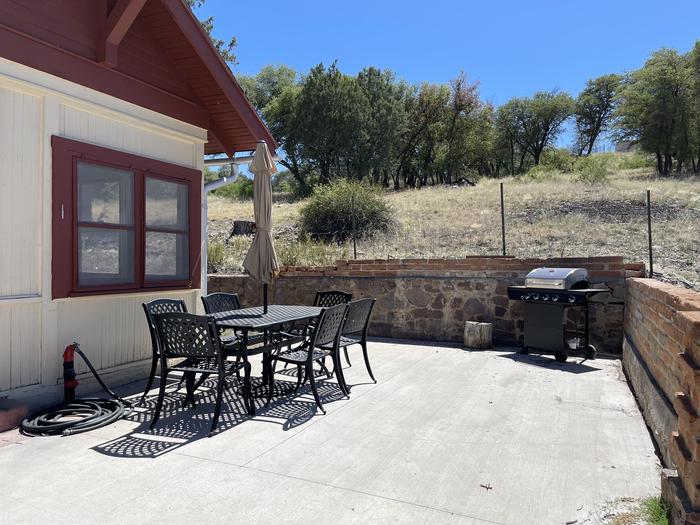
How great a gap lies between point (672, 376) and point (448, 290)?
489 centimetres

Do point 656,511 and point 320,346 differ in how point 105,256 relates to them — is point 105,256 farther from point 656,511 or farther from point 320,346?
point 656,511

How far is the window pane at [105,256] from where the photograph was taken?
4.89 meters

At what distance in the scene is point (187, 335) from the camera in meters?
4.10

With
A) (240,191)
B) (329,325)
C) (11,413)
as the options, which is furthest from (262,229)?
(240,191)

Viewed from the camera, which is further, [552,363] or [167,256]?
[552,363]

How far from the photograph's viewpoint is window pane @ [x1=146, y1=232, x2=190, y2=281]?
5.69 meters

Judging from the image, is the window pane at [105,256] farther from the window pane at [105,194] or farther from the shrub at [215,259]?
the shrub at [215,259]

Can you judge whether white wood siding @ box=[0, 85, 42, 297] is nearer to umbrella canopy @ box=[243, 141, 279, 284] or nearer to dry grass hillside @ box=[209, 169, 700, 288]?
umbrella canopy @ box=[243, 141, 279, 284]

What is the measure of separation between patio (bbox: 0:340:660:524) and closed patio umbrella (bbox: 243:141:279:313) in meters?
1.33

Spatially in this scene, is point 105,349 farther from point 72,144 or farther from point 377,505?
point 377,505

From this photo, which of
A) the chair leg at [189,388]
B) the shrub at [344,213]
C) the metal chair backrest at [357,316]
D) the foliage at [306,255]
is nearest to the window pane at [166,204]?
the chair leg at [189,388]

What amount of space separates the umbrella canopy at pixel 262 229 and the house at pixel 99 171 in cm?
124

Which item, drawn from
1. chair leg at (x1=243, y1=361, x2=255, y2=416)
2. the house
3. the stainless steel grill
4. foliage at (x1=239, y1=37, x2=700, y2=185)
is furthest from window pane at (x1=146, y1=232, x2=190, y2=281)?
foliage at (x1=239, y1=37, x2=700, y2=185)

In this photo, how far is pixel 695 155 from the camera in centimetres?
2481
